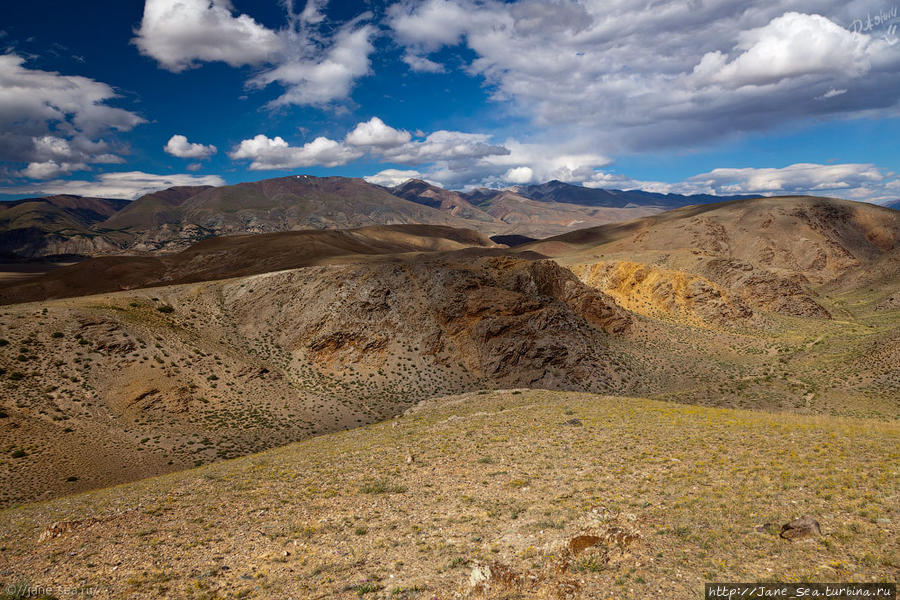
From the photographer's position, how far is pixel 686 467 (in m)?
12.7

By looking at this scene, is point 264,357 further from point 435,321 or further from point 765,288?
point 765,288

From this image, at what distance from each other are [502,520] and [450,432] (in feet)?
29.1

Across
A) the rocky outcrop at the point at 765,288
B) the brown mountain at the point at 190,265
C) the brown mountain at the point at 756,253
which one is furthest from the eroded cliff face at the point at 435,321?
the brown mountain at the point at 190,265

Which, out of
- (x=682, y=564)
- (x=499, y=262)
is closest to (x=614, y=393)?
(x=499, y=262)

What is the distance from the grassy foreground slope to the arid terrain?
0.08 meters

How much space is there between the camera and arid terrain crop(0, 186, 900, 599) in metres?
8.45

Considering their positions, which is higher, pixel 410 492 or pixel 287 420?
pixel 410 492

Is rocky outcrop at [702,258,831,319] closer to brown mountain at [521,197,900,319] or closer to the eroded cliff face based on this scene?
brown mountain at [521,197,900,319]

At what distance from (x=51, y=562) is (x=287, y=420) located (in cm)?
2126

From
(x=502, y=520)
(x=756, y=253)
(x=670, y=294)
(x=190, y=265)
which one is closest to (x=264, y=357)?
(x=502, y=520)

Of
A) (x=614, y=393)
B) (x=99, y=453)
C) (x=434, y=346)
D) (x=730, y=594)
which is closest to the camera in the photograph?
(x=730, y=594)

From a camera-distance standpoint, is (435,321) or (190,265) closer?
(435,321)

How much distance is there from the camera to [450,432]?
62.4 ft

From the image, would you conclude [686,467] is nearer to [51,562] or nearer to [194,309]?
[51,562]
